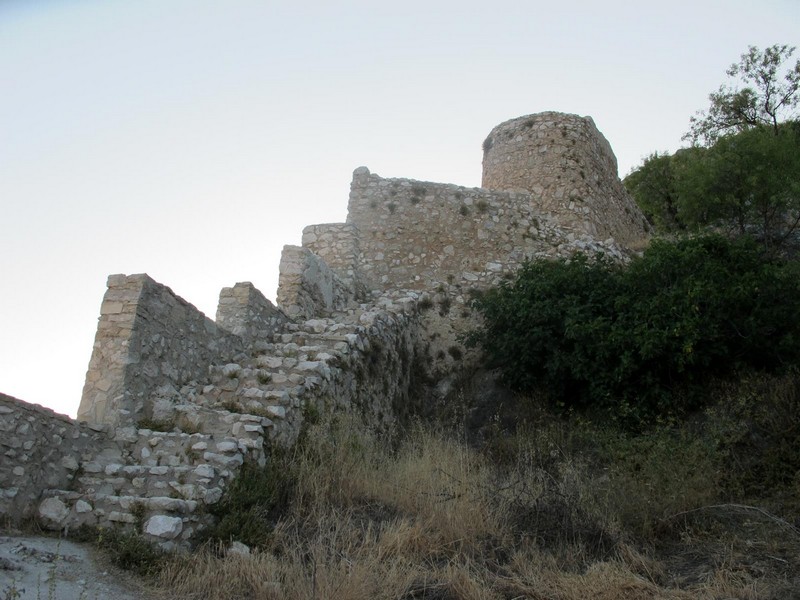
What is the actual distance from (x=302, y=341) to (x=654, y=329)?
4.99m

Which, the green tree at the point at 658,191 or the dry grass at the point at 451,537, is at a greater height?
the green tree at the point at 658,191

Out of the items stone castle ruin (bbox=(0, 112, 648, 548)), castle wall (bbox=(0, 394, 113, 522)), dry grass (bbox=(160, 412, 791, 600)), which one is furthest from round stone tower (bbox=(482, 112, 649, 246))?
castle wall (bbox=(0, 394, 113, 522))

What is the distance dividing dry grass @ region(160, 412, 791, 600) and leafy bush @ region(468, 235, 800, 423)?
1.37m

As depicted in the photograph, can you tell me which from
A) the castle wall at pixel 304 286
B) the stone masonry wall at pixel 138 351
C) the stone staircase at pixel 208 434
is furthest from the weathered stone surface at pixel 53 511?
the castle wall at pixel 304 286

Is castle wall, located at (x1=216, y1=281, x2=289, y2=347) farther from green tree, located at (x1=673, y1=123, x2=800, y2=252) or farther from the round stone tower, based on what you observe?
the round stone tower

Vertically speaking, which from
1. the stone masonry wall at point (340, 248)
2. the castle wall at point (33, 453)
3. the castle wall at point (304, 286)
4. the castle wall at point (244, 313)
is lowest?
the castle wall at point (33, 453)

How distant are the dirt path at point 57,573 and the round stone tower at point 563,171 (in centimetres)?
1325

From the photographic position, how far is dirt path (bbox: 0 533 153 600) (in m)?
4.69

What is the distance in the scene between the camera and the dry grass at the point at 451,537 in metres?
5.37

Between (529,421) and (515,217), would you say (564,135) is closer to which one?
(515,217)

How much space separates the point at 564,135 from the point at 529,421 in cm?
977

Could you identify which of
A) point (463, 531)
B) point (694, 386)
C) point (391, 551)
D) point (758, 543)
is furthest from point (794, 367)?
point (391, 551)

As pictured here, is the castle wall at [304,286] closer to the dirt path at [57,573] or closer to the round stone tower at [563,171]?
the dirt path at [57,573]

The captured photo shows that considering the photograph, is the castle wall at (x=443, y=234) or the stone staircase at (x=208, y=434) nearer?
the stone staircase at (x=208, y=434)
